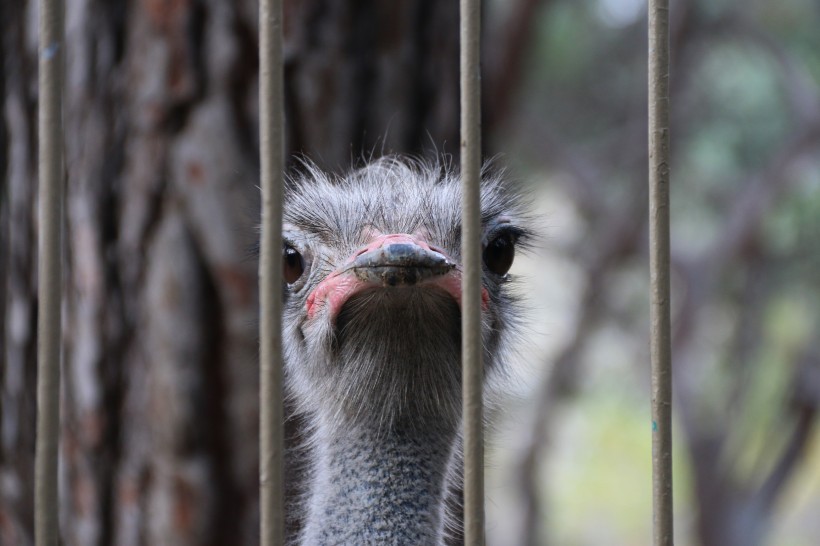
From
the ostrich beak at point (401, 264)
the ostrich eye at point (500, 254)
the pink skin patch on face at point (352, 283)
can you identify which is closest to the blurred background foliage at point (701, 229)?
the ostrich eye at point (500, 254)

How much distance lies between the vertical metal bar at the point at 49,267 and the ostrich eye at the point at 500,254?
998 mm

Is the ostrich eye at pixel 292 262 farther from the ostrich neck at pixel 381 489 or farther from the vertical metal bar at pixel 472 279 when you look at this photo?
the vertical metal bar at pixel 472 279

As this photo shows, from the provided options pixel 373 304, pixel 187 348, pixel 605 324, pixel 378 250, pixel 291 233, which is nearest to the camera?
pixel 378 250

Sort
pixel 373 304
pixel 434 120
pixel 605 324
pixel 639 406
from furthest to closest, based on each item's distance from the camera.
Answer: pixel 639 406
pixel 605 324
pixel 434 120
pixel 373 304

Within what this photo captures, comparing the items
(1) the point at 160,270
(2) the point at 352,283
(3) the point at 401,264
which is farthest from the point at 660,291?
(1) the point at 160,270

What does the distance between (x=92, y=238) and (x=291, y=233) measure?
0.99 metres

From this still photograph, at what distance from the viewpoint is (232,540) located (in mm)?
2785

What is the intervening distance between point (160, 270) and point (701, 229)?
8194 millimetres

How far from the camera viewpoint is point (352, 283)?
5.83 feet

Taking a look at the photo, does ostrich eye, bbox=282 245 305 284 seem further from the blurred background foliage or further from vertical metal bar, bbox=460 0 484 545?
the blurred background foliage

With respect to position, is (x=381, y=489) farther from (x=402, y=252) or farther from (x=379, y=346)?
(x=402, y=252)

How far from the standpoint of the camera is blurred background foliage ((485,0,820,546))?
7.54m

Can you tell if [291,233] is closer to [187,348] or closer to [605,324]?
[187,348]

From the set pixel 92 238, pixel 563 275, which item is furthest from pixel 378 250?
pixel 563 275
